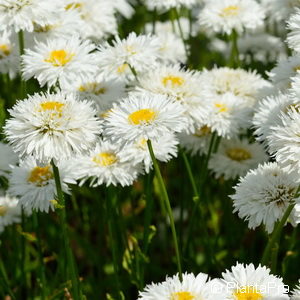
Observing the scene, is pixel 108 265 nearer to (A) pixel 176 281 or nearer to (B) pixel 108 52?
(B) pixel 108 52

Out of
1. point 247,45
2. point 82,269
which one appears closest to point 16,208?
point 82,269

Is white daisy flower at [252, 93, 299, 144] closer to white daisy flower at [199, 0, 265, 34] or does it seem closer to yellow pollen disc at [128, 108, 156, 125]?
yellow pollen disc at [128, 108, 156, 125]

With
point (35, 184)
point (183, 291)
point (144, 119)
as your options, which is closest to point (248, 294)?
point (183, 291)

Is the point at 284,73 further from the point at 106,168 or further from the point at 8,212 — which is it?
the point at 8,212

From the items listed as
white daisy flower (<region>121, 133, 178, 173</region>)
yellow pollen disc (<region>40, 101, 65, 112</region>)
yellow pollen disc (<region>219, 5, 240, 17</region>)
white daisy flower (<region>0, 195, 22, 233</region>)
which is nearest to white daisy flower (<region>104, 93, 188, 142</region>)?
yellow pollen disc (<region>40, 101, 65, 112</region>)

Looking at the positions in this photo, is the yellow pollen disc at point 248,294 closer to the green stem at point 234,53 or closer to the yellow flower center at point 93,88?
the yellow flower center at point 93,88

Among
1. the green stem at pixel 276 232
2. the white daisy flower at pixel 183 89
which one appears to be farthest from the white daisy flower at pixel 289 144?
the white daisy flower at pixel 183 89

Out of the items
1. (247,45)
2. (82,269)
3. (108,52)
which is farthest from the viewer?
(247,45)
